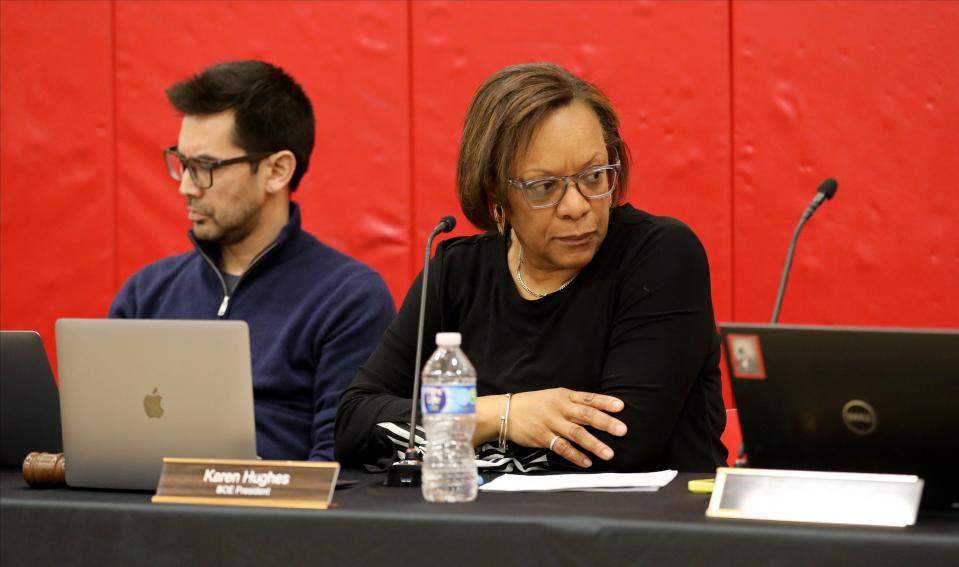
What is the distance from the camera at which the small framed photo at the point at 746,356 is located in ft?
4.01

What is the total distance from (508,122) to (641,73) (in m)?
1.28

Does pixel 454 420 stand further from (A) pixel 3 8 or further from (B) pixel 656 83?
(A) pixel 3 8

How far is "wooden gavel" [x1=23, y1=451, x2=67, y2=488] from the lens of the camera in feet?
4.92

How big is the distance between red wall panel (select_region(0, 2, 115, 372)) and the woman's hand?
6.56 ft

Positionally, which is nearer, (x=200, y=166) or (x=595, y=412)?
(x=595, y=412)

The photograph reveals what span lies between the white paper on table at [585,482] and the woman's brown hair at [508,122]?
1.73ft

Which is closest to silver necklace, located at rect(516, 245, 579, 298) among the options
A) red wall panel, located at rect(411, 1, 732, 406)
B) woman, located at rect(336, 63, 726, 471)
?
woman, located at rect(336, 63, 726, 471)

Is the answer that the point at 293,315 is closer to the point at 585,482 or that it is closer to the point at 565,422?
the point at 565,422

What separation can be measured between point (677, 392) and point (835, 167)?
56.0 inches

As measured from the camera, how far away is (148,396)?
4.74 feet

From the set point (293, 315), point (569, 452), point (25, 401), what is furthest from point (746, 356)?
point (293, 315)

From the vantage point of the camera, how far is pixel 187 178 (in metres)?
2.44

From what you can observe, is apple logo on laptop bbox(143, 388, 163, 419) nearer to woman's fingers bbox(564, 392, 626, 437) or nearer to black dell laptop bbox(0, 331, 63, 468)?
black dell laptop bbox(0, 331, 63, 468)

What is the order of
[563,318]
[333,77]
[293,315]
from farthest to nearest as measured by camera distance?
[333,77]
[293,315]
[563,318]
